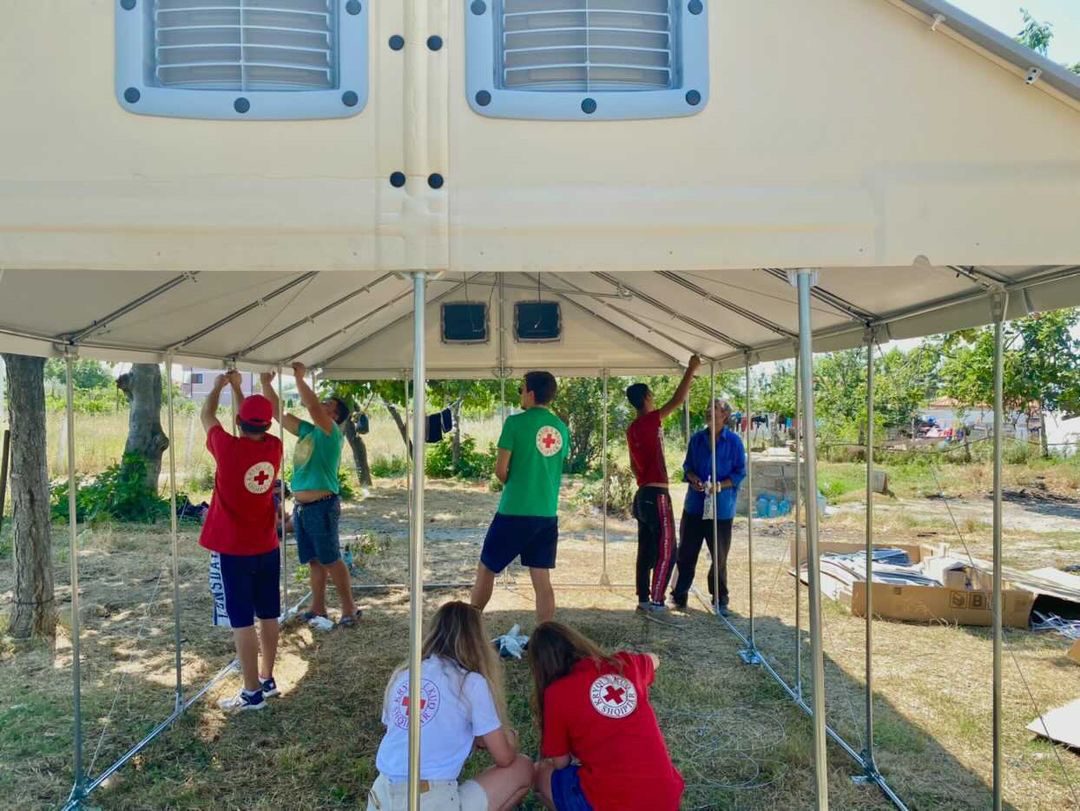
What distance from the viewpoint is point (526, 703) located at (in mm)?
3982

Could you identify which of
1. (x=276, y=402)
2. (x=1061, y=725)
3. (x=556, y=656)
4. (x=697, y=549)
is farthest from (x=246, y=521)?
(x=1061, y=725)

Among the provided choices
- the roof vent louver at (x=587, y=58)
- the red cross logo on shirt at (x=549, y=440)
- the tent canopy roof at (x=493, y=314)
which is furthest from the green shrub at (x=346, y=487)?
the roof vent louver at (x=587, y=58)

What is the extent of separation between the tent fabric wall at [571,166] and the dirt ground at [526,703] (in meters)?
2.37

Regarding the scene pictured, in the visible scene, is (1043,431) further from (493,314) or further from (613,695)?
(613,695)

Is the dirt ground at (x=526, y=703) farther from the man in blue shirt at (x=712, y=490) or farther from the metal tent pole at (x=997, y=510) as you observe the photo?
the metal tent pole at (x=997, y=510)

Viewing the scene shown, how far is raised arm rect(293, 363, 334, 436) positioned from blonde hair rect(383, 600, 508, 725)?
204 cm

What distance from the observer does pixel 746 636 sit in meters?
5.20

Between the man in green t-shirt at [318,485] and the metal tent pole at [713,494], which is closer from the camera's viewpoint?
the man in green t-shirt at [318,485]

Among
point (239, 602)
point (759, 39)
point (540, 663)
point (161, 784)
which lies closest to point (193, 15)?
point (759, 39)

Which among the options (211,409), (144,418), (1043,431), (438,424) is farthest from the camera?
(1043,431)

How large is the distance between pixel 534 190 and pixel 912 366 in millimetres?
19339

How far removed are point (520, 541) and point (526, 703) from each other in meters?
0.87

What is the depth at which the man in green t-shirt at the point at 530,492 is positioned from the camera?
14.1 feet

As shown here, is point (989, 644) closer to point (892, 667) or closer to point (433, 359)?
point (892, 667)
